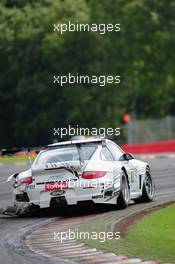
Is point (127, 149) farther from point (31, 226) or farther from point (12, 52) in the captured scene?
point (31, 226)

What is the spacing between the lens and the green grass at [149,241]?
1061 cm

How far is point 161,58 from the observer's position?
70000 millimetres

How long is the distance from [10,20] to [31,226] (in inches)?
2090

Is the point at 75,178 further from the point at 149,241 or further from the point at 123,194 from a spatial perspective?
the point at 149,241

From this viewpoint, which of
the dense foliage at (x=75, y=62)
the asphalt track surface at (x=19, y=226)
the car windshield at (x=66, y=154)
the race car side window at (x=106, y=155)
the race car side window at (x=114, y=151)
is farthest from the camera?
the dense foliage at (x=75, y=62)

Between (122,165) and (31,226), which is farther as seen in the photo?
(122,165)

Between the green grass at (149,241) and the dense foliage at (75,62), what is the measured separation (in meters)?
51.8

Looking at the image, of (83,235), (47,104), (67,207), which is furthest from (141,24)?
(83,235)

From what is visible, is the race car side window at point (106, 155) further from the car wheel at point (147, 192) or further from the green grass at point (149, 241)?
the green grass at point (149, 241)

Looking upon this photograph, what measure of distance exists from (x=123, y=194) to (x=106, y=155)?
0.78 meters

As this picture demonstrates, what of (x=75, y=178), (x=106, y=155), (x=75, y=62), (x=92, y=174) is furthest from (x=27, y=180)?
(x=75, y=62)

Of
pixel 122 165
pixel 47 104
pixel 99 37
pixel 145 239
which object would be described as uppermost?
pixel 99 37

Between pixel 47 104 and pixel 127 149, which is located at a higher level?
pixel 47 104

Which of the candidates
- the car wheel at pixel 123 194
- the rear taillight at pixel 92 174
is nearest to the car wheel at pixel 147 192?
the car wheel at pixel 123 194
